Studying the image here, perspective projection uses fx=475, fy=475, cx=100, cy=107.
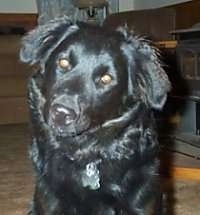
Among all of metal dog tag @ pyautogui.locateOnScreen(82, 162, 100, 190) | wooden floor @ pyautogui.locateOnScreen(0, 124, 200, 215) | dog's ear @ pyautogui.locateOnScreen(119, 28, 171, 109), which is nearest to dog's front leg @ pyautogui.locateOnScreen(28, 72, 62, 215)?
metal dog tag @ pyautogui.locateOnScreen(82, 162, 100, 190)

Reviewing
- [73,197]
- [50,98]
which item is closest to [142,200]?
[73,197]

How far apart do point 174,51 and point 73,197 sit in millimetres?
1946

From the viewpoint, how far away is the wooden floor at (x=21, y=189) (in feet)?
7.23

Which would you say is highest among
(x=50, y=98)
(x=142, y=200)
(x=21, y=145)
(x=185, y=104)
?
(x=50, y=98)

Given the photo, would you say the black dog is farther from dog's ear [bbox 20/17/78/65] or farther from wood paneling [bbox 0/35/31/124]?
wood paneling [bbox 0/35/31/124]

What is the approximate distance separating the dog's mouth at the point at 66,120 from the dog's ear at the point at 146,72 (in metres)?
0.22

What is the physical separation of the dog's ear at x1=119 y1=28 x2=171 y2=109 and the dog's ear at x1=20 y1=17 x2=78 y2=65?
0.18m

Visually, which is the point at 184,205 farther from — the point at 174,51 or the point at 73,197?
the point at 174,51

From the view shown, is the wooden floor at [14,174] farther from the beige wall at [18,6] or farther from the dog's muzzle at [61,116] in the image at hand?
the beige wall at [18,6]

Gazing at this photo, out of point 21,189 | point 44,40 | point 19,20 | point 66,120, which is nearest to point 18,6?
point 19,20

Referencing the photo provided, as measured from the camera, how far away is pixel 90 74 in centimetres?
133

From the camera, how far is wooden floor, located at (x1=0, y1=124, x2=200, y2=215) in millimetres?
2203

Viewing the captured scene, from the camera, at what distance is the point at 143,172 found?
143 cm

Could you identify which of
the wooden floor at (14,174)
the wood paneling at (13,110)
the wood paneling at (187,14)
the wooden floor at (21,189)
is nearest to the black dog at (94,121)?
the wooden floor at (21,189)
